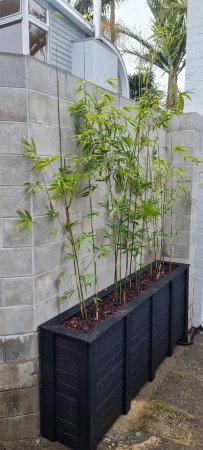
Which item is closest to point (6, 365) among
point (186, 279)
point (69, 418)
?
point (69, 418)

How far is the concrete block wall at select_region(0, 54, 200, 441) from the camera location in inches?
71.7

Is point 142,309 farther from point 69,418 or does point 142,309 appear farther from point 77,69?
point 77,69

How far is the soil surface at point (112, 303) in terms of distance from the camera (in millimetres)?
2145

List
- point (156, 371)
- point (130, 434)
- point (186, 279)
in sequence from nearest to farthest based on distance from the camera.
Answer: point (130, 434)
point (156, 371)
point (186, 279)

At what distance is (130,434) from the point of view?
2158mm

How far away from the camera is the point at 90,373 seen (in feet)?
6.07

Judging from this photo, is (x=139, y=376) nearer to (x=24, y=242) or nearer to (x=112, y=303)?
(x=112, y=303)

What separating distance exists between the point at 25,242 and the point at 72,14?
18.0ft

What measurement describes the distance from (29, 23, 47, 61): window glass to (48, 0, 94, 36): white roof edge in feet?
1.90

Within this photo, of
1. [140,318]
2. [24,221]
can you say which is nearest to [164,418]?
[140,318]

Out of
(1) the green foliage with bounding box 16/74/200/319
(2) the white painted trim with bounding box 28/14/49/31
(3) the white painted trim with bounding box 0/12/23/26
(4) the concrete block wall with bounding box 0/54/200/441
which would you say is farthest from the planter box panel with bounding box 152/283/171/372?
(2) the white painted trim with bounding box 28/14/49/31

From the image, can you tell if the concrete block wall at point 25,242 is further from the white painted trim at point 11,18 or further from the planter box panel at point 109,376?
the white painted trim at point 11,18

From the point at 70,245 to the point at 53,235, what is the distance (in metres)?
0.23

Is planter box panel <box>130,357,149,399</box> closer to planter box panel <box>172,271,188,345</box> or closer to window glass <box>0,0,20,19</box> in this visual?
planter box panel <box>172,271,188,345</box>
